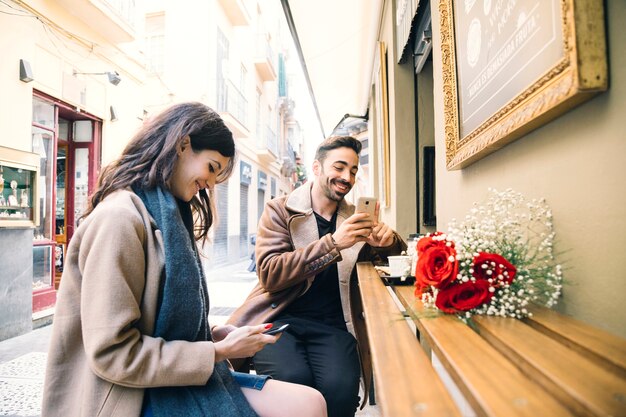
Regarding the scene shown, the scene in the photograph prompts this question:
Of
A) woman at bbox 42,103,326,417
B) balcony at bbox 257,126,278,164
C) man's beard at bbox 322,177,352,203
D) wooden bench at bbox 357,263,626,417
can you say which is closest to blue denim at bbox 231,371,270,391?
woman at bbox 42,103,326,417

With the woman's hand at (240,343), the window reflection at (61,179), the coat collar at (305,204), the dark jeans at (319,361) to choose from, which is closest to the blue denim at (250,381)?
the woman's hand at (240,343)

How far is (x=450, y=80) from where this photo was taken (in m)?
1.84

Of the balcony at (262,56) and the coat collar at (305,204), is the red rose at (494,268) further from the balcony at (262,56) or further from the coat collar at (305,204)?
the balcony at (262,56)

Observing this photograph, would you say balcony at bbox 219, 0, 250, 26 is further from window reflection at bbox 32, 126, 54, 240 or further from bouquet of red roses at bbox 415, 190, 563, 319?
bouquet of red roses at bbox 415, 190, 563, 319

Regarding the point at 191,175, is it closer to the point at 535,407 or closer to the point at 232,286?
the point at 535,407

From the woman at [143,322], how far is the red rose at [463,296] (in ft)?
2.06

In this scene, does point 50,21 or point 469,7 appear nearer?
point 469,7

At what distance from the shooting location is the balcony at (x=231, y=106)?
1148 centimetres

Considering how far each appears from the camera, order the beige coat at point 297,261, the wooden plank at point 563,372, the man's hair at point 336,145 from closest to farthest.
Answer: the wooden plank at point 563,372 < the beige coat at point 297,261 < the man's hair at point 336,145

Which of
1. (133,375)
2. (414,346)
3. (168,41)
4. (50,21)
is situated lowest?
(133,375)

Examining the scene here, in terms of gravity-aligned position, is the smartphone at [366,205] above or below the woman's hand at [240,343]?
above

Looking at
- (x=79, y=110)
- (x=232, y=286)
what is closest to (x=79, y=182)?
(x=79, y=110)

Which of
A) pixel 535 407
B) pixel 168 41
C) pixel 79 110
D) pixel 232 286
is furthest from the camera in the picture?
pixel 168 41

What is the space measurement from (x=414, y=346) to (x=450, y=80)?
4.56 ft
